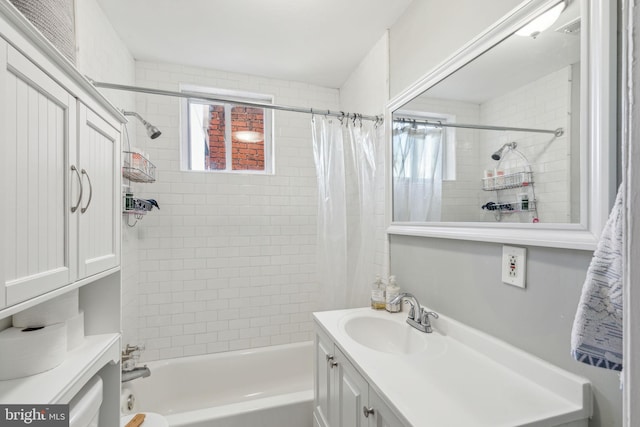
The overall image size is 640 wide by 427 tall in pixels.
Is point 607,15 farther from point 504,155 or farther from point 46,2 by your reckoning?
point 46,2

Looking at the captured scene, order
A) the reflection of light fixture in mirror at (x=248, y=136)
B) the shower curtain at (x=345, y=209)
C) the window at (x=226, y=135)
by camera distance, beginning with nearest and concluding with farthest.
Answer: the shower curtain at (x=345, y=209)
the window at (x=226, y=135)
the reflection of light fixture in mirror at (x=248, y=136)

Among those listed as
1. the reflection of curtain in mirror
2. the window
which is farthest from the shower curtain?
the window

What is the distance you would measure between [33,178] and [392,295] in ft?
5.18

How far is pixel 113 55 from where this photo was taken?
1.87 metres

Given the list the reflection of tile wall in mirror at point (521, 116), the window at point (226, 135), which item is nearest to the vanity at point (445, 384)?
the reflection of tile wall in mirror at point (521, 116)

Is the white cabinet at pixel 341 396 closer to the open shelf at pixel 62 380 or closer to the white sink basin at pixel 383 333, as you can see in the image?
the white sink basin at pixel 383 333

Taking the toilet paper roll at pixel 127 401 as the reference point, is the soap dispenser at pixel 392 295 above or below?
above

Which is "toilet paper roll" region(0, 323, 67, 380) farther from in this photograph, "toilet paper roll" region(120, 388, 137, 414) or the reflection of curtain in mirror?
the reflection of curtain in mirror

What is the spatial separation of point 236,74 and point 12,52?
6.70ft

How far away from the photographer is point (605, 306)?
461 mm

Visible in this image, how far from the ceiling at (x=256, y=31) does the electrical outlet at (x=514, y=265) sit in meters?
1.51

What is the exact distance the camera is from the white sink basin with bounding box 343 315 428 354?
1.42m

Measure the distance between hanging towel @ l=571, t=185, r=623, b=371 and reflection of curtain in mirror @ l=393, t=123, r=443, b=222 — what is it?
1.01 meters

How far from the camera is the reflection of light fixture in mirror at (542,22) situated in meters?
0.90
